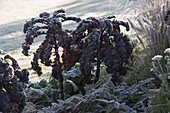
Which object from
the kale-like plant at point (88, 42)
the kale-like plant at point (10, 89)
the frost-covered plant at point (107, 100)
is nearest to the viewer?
the kale-like plant at point (10, 89)

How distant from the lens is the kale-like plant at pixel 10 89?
2430 millimetres

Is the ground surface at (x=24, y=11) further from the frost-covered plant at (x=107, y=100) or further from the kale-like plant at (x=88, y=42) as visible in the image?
the frost-covered plant at (x=107, y=100)

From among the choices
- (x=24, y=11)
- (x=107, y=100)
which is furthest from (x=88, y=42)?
(x=24, y=11)

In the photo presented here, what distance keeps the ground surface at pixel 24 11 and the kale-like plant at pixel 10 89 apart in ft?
12.2

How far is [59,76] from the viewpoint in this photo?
289 cm

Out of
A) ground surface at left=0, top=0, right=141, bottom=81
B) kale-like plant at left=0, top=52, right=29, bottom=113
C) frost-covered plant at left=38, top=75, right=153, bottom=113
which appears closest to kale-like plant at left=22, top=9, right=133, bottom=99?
frost-covered plant at left=38, top=75, right=153, bottom=113

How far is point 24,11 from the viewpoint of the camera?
1158 centimetres

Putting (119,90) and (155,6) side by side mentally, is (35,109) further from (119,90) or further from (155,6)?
(155,6)

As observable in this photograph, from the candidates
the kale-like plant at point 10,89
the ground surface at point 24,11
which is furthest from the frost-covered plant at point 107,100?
the ground surface at point 24,11

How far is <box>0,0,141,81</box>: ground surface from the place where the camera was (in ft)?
26.2

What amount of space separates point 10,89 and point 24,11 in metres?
9.24

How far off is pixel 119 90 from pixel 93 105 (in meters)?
0.28

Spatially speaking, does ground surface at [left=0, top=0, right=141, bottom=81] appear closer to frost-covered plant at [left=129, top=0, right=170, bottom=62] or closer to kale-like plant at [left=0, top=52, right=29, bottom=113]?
frost-covered plant at [left=129, top=0, right=170, bottom=62]

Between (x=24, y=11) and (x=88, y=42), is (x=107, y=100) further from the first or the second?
(x=24, y=11)
